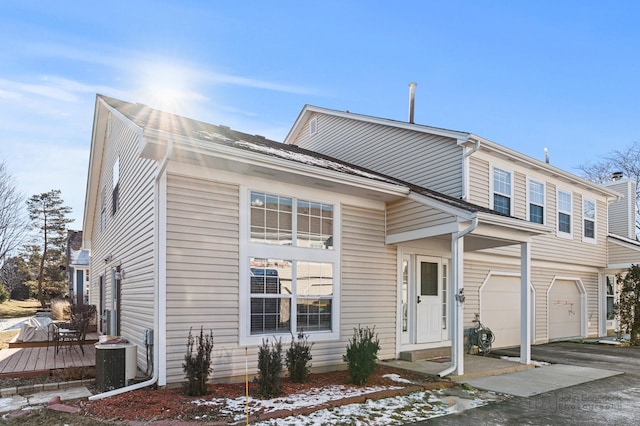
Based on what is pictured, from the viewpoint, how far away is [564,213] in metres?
13.9

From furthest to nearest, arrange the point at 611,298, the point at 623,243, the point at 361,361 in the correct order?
1. the point at 611,298
2. the point at 623,243
3. the point at 361,361

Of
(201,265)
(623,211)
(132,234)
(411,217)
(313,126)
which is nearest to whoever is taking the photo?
(201,265)

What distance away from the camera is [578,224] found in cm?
1449

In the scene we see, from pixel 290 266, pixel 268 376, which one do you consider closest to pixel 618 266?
pixel 290 266

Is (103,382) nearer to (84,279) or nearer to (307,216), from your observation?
(307,216)

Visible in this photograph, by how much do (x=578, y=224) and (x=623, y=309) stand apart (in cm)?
296

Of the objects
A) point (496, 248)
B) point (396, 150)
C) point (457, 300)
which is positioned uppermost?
point (396, 150)

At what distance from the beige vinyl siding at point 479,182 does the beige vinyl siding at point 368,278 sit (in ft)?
8.71

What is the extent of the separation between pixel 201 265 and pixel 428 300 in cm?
A: 543

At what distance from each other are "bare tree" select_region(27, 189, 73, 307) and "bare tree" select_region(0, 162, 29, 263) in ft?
34.6

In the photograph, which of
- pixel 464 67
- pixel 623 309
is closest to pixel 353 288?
pixel 464 67

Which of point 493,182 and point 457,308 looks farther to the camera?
point 493,182

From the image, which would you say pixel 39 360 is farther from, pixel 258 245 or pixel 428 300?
pixel 428 300

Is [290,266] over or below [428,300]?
over
